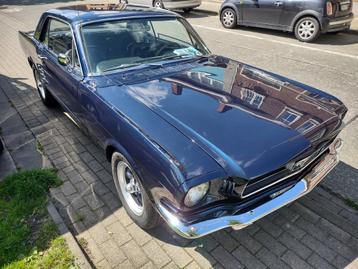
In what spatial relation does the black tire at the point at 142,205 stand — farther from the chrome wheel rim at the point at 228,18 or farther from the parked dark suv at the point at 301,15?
the chrome wheel rim at the point at 228,18

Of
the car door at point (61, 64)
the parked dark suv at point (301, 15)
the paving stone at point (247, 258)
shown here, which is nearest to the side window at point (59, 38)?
the car door at point (61, 64)

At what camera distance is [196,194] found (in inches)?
81.5

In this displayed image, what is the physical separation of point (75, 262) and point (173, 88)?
1.79 metres

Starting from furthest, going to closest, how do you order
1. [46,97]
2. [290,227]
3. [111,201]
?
1. [46,97]
2. [111,201]
3. [290,227]

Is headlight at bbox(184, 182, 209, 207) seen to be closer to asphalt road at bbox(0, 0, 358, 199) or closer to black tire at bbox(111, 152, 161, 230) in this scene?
black tire at bbox(111, 152, 161, 230)

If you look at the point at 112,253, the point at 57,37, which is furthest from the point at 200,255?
the point at 57,37

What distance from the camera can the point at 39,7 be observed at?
58.7 ft

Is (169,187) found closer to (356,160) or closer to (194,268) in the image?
(194,268)

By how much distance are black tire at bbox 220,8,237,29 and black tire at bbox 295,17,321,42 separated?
2361mm

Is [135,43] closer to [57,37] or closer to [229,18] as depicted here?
[57,37]

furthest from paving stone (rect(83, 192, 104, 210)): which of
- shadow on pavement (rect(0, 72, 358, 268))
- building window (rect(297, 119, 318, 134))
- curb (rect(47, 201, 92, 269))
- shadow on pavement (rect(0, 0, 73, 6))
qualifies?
shadow on pavement (rect(0, 0, 73, 6))

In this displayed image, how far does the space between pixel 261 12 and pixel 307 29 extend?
5.16 ft

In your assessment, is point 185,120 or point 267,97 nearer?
point 185,120

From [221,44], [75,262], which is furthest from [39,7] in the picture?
[75,262]
